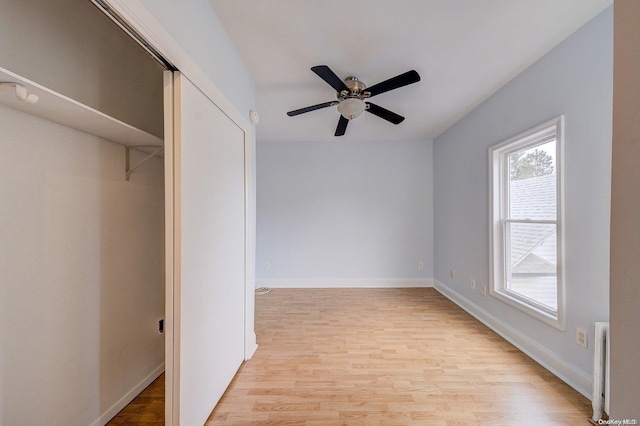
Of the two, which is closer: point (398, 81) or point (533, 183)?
point (398, 81)

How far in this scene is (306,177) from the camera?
167 inches

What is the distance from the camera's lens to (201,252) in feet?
4.46

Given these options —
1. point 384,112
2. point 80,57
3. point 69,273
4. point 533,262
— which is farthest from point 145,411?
point 533,262

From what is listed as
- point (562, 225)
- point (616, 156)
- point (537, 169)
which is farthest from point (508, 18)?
point (616, 156)

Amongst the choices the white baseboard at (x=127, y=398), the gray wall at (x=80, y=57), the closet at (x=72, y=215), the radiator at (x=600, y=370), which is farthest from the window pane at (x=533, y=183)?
the white baseboard at (x=127, y=398)

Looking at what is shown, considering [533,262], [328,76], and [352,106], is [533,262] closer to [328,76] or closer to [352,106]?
[352,106]

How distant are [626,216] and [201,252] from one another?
1.57 metres

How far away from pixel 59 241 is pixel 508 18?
2871 mm

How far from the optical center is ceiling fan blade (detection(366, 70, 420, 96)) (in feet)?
5.93

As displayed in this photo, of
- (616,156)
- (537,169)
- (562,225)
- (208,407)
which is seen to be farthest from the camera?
(537,169)

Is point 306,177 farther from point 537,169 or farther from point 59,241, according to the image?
point 59,241

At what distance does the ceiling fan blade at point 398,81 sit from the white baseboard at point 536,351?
2340 mm

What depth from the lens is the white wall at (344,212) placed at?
4.18 m

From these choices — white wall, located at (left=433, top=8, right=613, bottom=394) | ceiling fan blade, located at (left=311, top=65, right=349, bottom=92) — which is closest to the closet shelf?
ceiling fan blade, located at (left=311, top=65, right=349, bottom=92)
